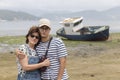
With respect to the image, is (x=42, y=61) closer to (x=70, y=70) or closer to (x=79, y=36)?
(x=70, y=70)

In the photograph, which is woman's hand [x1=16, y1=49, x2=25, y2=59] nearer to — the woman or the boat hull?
the woman

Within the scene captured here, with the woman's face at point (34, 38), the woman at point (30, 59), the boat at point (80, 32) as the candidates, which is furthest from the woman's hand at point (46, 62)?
the boat at point (80, 32)

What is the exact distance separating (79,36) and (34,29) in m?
26.2

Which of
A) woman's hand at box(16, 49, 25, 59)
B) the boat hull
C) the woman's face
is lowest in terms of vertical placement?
the boat hull

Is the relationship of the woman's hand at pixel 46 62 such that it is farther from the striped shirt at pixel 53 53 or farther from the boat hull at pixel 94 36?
the boat hull at pixel 94 36

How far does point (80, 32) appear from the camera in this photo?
111ft

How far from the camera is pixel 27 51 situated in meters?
5.39

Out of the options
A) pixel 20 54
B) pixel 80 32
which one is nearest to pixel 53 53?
pixel 20 54

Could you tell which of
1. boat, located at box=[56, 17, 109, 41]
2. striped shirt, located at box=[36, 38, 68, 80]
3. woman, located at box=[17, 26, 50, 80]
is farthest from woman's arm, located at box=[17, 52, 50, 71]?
boat, located at box=[56, 17, 109, 41]

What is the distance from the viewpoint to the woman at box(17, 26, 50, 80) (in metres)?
5.34

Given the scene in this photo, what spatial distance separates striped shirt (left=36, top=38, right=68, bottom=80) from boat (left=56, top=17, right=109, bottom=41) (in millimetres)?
25232

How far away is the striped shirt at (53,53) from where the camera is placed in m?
5.52

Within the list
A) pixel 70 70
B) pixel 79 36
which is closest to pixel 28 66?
pixel 70 70

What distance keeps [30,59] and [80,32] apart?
2866 centimetres
